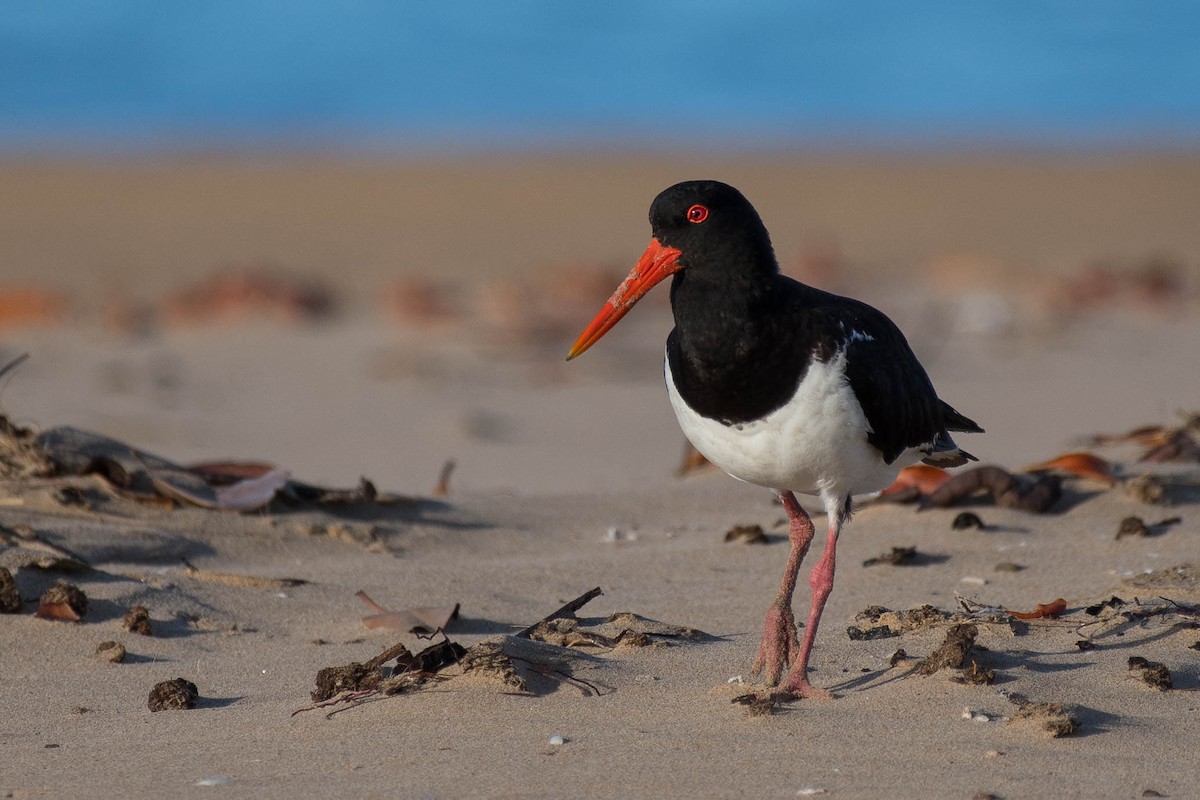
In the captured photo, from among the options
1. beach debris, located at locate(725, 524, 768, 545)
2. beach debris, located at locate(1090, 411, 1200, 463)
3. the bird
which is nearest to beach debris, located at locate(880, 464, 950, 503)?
beach debris, located at locate(725, 524, 768, 545)

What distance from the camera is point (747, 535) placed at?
5777 millimetres

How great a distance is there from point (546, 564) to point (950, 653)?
199cm

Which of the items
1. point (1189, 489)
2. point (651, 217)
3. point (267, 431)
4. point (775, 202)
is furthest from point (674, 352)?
point (775, 202)

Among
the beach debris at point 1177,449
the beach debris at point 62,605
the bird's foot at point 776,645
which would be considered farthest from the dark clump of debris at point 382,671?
the beach debris at point 1177,449

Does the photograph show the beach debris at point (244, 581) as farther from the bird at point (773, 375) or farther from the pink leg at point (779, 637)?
the pink leg at point (779, 637)

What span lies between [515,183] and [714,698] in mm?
28717

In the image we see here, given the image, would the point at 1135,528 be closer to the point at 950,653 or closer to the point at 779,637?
the point at 950,653

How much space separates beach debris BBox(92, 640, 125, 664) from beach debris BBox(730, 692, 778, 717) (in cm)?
187

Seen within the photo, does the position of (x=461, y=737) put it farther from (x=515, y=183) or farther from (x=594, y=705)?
(x=515, y=183)

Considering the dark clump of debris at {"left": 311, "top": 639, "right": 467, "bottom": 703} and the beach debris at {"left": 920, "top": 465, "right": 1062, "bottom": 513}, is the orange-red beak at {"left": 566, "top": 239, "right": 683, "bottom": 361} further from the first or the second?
the beach debris at {"left": 920, "top": 465, "right": 1062, "bottom": 513}

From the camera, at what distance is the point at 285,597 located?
498cm

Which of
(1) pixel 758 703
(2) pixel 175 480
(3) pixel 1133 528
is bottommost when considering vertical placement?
(1) pixel 758 703

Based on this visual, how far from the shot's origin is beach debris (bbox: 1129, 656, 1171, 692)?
154 inches

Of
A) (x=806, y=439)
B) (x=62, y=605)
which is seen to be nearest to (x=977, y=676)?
(x=806, y=439)
